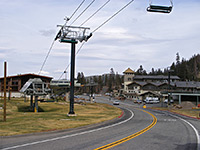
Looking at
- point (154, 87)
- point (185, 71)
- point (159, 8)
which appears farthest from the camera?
point (185, 71)

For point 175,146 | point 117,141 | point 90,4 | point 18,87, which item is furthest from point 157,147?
point 18,87

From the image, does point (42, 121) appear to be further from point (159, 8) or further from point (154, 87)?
point (154, 87)

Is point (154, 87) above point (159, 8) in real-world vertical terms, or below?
below

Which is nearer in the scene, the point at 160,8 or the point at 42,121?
the point at 160,8

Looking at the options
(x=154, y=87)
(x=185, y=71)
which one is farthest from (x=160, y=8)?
(x=185, y=71)

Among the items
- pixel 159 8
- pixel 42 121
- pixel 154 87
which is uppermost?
pixel 159 8

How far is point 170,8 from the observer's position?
11.1 meters

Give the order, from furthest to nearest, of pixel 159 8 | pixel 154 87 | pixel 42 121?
pixel 154 87 → pixel 42 121 → pixel 159 8

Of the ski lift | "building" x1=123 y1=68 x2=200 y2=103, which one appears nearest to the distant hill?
"building" x1=123 y1=68 x2=200 y2=103

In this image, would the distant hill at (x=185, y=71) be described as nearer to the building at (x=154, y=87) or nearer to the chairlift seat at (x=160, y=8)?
the building at (x=154, y=87)

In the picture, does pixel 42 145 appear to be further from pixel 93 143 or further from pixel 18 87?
pixel 18 87

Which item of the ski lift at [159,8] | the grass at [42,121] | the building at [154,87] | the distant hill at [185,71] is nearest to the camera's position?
the ski lift at [159,8]

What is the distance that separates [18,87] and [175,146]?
76.4 m

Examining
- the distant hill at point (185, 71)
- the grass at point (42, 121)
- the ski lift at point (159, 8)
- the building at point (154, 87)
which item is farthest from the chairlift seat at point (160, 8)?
the distant hill at point (185, 71)
